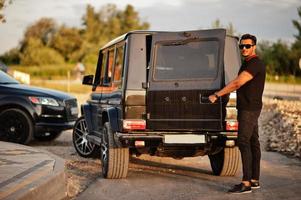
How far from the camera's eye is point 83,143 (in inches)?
408

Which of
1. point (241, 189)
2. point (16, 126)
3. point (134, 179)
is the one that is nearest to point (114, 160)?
point (134, 179)

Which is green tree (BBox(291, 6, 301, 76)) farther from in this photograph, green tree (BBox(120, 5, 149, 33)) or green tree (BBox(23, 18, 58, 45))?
green tree (BBox(23, 18, 58, 45))

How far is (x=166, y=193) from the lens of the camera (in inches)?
269

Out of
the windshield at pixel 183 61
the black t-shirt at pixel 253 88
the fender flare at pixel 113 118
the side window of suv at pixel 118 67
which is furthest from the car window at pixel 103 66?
the black t-shirt at pixel 253 88

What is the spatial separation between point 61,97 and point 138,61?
4781 millimetres

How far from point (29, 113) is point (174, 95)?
16.2ft

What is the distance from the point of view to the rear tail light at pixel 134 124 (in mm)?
7422

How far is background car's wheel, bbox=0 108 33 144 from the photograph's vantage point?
1132 centimetres

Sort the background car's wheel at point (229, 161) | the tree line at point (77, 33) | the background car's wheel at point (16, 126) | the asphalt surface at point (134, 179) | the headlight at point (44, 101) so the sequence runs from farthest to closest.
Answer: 1. the tree line at point (77, 33)
2. the headlight at point (44, 101)
3. the background car's wheel at point (16, 126)
4. the background car's wheel at point (229, 161)
5. the asphalt surface at point (134, 179)

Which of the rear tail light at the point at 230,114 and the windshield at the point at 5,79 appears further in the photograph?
the windshield at the point at 5,79

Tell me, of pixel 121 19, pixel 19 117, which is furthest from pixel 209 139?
pixel 121 19

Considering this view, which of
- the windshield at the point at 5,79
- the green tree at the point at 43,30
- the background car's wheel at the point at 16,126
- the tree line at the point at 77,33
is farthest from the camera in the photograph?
the green tree at the point at 43,30

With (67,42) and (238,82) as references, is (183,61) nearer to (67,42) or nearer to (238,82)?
(238,82)

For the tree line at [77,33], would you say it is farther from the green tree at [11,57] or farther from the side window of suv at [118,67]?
the side window of suv at [118,67]
